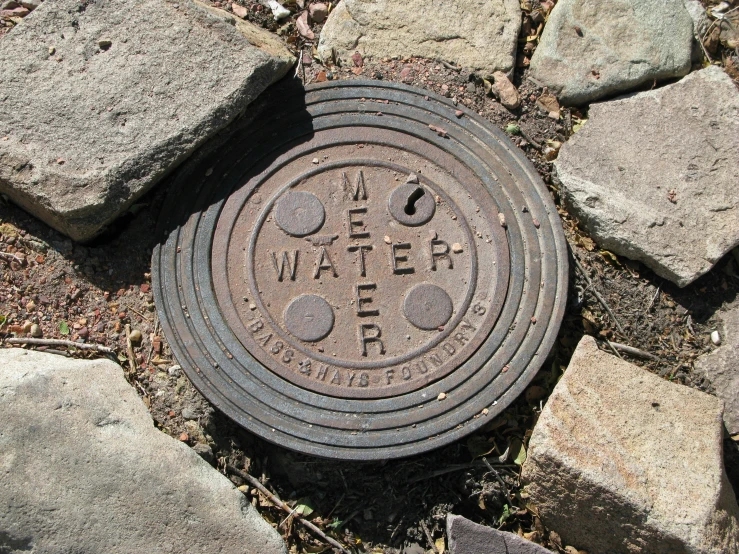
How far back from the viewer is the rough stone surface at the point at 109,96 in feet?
7.91

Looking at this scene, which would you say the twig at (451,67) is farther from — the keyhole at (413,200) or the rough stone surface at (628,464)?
the rough stone surface at (628,464)

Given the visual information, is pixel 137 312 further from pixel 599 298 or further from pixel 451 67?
pixel 599 298

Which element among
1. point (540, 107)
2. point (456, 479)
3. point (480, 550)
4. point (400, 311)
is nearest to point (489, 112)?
point (540, 107)

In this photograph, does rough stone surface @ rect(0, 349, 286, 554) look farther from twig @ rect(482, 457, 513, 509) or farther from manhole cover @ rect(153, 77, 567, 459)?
twig @ rect(482, 457, 513, 509)

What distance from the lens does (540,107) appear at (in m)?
2.92

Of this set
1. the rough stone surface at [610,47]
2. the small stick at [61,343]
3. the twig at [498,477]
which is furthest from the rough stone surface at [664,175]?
the small stick at [61,343]

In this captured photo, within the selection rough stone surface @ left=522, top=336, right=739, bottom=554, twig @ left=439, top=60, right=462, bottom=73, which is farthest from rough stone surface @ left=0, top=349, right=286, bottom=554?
twig @ left=439, top=60, right=462, bottom=73

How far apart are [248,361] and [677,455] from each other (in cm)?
146

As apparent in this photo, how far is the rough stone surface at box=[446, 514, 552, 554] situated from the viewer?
2312 mm

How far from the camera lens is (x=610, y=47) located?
289 centimetres

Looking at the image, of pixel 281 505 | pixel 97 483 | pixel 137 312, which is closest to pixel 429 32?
pixel 137 312

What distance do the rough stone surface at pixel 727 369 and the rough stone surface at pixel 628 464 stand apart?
20 centimetres

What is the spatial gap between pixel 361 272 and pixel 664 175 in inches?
48.5

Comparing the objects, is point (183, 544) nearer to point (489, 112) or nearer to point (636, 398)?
point (636, 398)
